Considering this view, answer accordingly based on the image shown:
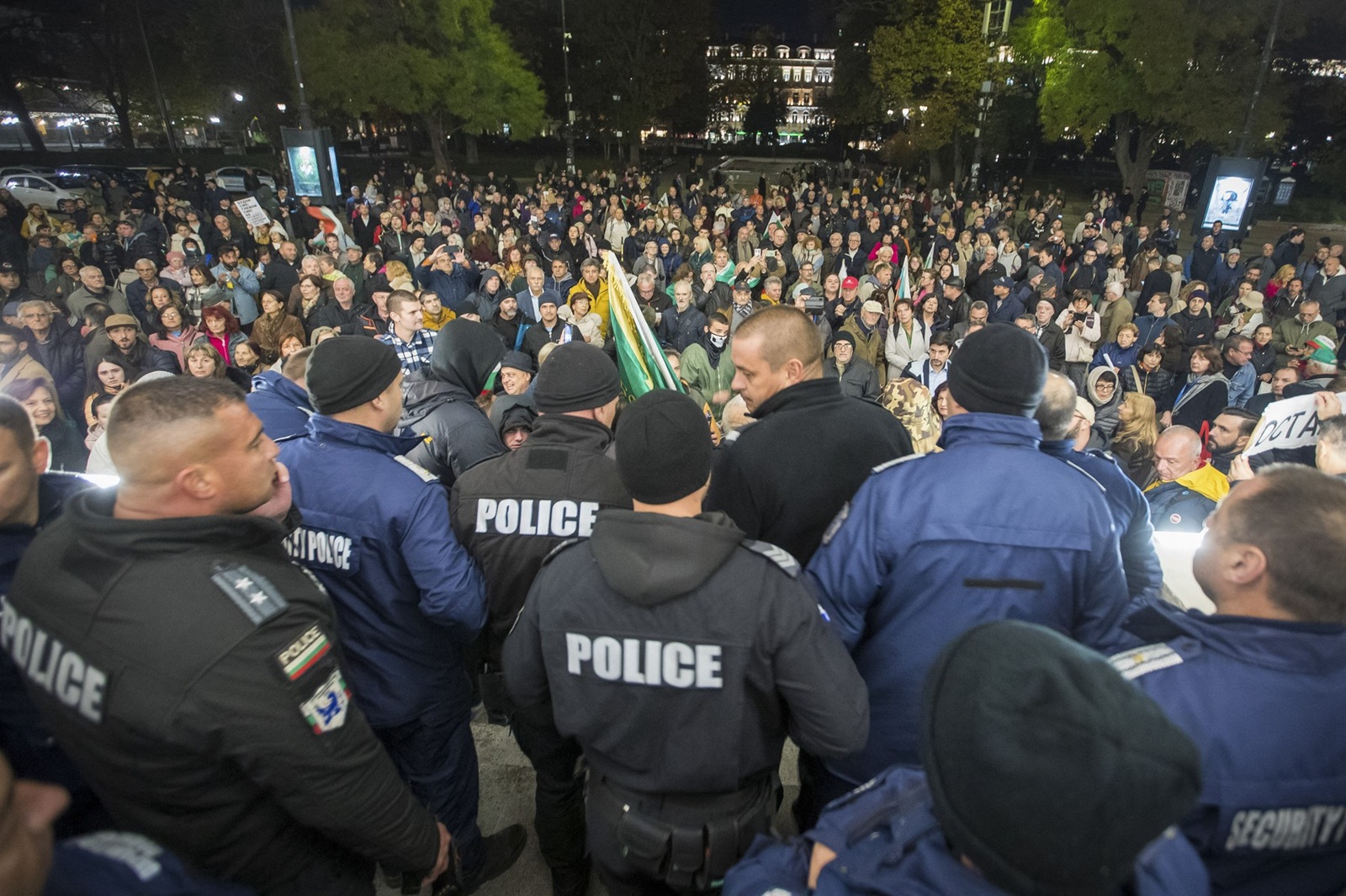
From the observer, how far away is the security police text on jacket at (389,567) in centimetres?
247

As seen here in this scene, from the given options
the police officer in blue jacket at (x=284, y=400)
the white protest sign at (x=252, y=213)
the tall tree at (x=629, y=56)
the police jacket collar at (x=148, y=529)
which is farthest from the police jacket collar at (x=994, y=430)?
the tall tree at (x=629, y=56)

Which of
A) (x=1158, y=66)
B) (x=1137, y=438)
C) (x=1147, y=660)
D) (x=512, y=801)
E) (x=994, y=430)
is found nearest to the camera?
(x=1147, y=660)

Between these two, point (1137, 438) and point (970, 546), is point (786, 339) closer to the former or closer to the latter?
point (970, 546)

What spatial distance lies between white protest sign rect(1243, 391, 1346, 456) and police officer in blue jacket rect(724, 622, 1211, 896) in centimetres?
358

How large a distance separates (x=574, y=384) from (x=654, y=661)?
136 centimetres

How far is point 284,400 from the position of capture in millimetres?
3811

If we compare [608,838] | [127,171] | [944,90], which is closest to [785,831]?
[608,838]

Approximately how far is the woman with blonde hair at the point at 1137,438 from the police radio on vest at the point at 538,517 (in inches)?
161

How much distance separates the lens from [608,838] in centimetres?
210

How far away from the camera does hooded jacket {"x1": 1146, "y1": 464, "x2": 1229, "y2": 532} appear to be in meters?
3.59

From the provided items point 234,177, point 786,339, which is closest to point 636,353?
point 786,339

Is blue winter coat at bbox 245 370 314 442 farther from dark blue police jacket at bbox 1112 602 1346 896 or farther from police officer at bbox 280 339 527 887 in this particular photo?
dark blue police jacket at bbox 1112 602 1346 896

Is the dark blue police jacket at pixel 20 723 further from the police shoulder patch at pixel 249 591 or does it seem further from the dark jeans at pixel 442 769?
the dark jeans at pixel 442 769

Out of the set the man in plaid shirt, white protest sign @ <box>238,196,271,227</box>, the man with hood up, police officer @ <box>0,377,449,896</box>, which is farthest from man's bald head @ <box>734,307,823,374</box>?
white protest sign @ <box>238,196,271,227</box>
